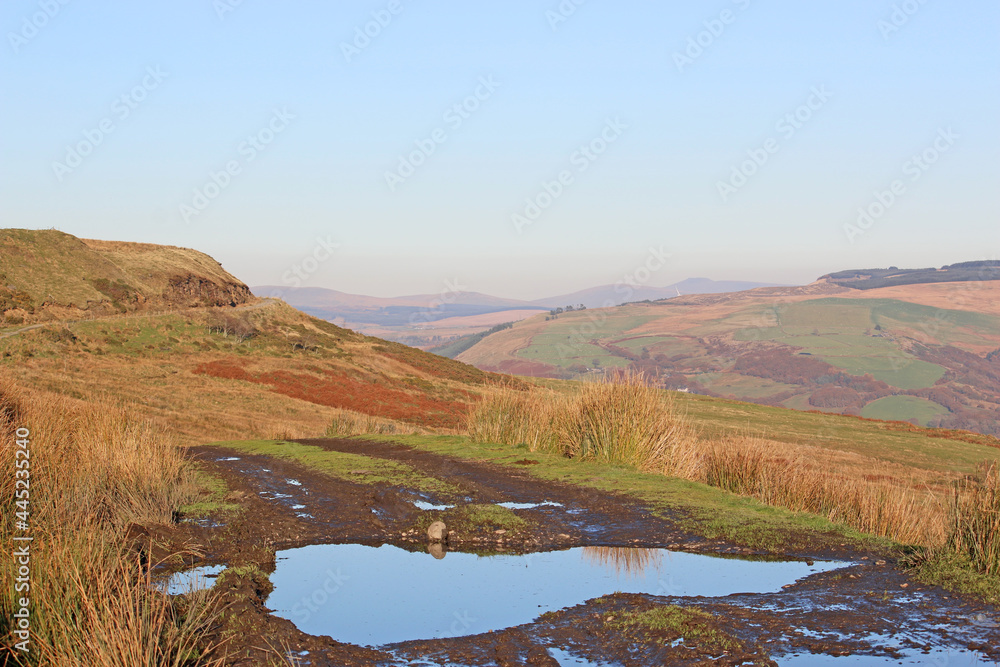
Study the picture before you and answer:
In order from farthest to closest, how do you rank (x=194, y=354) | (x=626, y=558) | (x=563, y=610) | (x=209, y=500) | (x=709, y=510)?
1. (x=194, y=354)
2. (x=209, y=500)
3. (x=709, y=510)
4. (x=626, y=558)
5. (x=563, y=610)

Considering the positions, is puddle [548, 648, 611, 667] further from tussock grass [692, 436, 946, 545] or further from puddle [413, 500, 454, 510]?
puddle [413, 500, 454, 510]

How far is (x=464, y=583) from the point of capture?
24.9ft

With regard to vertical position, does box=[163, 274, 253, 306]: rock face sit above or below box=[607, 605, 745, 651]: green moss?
above

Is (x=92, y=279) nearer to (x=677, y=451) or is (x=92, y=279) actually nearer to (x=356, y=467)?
(x=356, y=467)

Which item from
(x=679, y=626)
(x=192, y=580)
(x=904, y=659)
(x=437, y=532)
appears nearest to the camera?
(x=904, y=659)

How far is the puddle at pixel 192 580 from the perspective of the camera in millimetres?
6688

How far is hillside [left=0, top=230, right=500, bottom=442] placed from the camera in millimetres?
32781

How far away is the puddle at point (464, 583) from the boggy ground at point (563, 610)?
267 millimetres

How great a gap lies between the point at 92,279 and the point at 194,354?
1690 cm

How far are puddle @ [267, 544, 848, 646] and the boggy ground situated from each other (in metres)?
0.27

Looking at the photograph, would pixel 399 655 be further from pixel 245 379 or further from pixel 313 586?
pixel 245 379

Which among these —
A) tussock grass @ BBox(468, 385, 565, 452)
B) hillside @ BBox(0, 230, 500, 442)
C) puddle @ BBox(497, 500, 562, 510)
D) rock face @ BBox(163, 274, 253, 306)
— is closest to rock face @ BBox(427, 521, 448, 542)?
puddle @ BBox(497, 500, 562, 510)

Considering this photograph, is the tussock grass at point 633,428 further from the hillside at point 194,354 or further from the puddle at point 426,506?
the hillside at point 194,354

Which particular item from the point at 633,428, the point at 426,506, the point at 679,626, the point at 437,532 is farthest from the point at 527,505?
the point at 679,626
